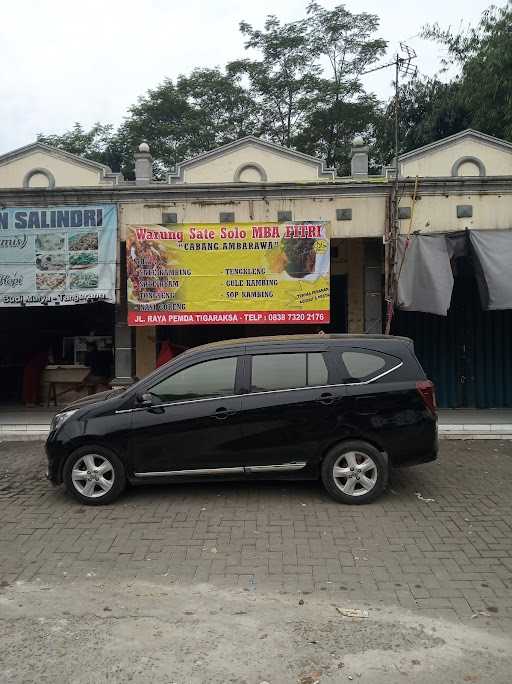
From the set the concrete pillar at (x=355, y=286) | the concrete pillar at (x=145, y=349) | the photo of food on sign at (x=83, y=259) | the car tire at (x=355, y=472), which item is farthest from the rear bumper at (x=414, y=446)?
the concrete pillar at (x=145, y=349)

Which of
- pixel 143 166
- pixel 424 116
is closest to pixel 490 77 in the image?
pixel 424 116

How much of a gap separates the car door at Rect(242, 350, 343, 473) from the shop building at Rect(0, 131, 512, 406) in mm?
3655

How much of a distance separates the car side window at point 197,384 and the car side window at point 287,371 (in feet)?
0.89

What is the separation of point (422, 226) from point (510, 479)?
14.1ft

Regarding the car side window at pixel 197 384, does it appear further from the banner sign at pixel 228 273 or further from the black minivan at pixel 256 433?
the banner sign at pixel 228 273

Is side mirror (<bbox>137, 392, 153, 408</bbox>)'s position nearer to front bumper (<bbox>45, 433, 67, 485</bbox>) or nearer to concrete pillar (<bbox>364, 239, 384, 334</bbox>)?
front bumper (<bbox>45, 433, 67, 485</bbox>)

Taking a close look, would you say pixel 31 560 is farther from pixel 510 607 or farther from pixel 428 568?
pixel 510 607

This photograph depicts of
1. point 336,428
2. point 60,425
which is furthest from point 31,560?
point 336,428

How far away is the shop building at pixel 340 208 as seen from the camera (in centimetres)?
930

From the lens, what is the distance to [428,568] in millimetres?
4430

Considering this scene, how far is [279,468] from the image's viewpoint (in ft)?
19.3

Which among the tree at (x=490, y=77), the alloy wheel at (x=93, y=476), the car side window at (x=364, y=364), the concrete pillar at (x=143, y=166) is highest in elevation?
the tree at (x=490, y=77)

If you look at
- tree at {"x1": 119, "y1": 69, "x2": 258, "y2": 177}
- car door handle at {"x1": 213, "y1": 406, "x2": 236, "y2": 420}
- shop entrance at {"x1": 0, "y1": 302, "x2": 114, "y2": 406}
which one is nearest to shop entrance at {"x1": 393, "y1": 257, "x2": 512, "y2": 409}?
car door handle at {"x1": 213, "y1": 406, "x2": 236, "y2": 420}

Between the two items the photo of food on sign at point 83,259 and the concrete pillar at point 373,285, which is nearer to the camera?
the photo of food on sign at point 83,259
